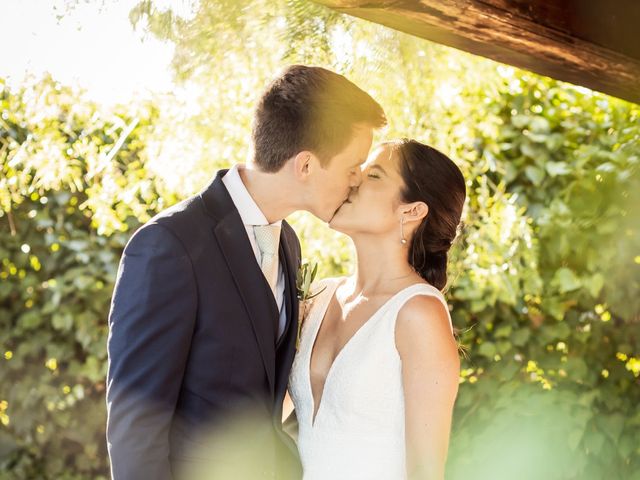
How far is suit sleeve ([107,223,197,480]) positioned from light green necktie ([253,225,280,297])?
36 cm

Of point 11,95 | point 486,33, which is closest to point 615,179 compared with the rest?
point 486,33

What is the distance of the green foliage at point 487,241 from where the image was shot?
3768 mm

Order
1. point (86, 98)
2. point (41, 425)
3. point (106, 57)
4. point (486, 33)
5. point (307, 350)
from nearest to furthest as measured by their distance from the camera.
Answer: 1. point (486, 33)
2. point (307, 350)
3. point (106, 57)
4. point (86, 98)
5. point (41, 425)

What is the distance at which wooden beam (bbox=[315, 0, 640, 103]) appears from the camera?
6.78ft

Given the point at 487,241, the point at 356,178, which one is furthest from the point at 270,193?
the point at 487,241

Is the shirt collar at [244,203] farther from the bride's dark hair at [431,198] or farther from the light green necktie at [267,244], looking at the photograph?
the bride's dark hair at [431,198]

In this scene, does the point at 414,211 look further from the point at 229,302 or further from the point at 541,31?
the point at 229,302

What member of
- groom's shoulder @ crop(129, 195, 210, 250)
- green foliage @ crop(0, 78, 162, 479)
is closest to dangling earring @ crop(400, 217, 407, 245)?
groom's shoulder @ crop(129, 195, 210, 250)

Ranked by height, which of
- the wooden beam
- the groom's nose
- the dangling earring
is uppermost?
the wooden beam

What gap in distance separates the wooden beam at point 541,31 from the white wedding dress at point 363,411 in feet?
2.45

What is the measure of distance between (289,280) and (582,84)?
3.50 feet

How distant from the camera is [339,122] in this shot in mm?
2383

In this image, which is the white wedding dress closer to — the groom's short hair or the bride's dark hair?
the bride's dark hair

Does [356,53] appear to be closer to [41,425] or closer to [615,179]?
[615,179]
